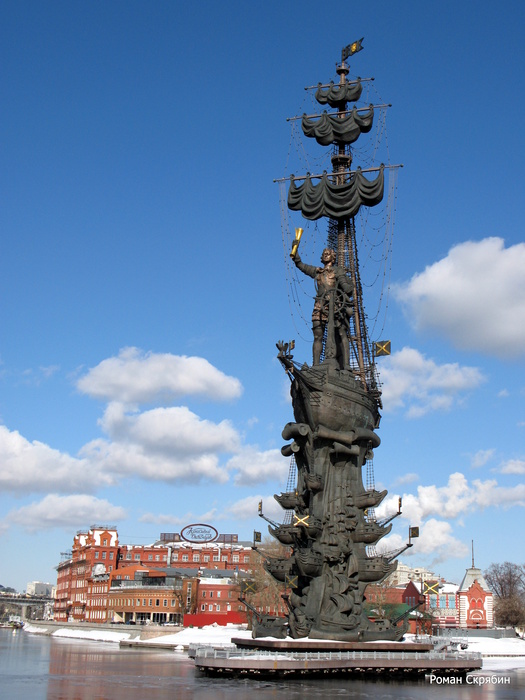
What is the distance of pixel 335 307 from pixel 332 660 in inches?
829

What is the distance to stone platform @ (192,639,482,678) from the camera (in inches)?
1430

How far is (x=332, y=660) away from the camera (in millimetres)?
37656

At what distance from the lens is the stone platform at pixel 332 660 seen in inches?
1430

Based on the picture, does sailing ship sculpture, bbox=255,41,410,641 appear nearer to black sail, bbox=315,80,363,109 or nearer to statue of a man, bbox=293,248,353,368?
statue of a man, bbox=293,248,353,368

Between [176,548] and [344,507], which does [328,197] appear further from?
[176,548]

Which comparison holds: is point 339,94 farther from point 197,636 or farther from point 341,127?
point 197,636

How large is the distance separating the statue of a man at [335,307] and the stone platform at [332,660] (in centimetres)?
1673

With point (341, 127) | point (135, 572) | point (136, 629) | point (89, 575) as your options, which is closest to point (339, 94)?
point (341, 127)

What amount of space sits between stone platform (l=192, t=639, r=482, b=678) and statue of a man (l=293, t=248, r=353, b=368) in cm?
1673

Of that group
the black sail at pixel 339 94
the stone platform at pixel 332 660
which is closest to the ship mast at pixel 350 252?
the black sail at pixel 339 94

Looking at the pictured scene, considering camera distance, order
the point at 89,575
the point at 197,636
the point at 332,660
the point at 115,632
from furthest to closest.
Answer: the point at 89,575 < the point at 115,632 < the point at 197,636 < the point at 332,660

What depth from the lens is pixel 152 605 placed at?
10969cm

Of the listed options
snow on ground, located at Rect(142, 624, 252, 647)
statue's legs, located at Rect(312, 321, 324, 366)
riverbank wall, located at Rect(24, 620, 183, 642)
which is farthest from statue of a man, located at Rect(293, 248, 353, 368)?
riverbank wall, located at Rect(24, 620, 183, 642)

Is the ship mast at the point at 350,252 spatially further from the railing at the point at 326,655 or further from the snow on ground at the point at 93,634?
the snow on ground at the point at 93,634
